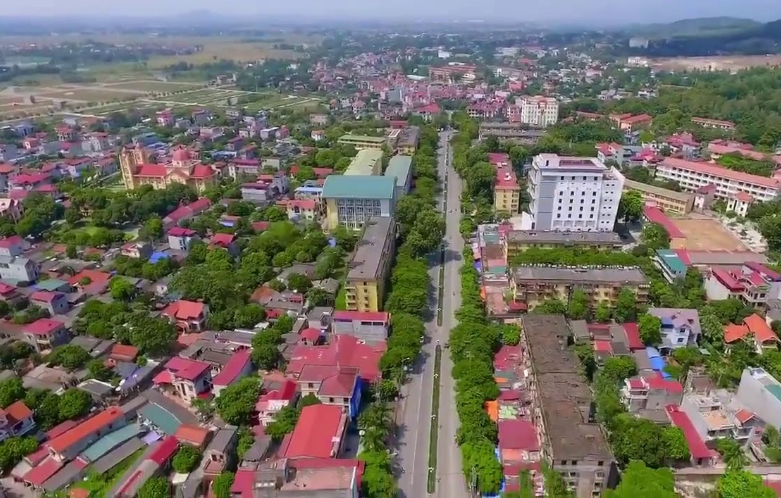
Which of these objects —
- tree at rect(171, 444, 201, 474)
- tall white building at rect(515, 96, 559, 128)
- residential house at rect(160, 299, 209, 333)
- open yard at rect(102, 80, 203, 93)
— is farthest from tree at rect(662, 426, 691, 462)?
open yard at rect(102, 80, 203, 93)

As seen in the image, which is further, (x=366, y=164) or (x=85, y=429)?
(x=366, y=164)

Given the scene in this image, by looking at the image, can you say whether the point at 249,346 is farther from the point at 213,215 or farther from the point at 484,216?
the point at 484,216

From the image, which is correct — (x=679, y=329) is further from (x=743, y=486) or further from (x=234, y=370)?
(x=234, y=370)

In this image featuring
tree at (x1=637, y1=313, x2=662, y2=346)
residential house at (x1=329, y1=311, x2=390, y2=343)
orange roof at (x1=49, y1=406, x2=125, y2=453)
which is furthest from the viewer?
residential house at (x1=329, y1=311, x2=390, y2=343)

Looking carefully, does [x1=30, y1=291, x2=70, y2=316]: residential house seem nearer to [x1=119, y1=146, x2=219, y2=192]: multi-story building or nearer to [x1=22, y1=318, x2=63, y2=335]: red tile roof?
[x1=22, y1=318, x2=63, y2=335]: red tile roof

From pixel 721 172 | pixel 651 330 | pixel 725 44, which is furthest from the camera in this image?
pixel 725 44

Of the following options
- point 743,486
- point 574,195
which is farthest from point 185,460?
point 574,195
